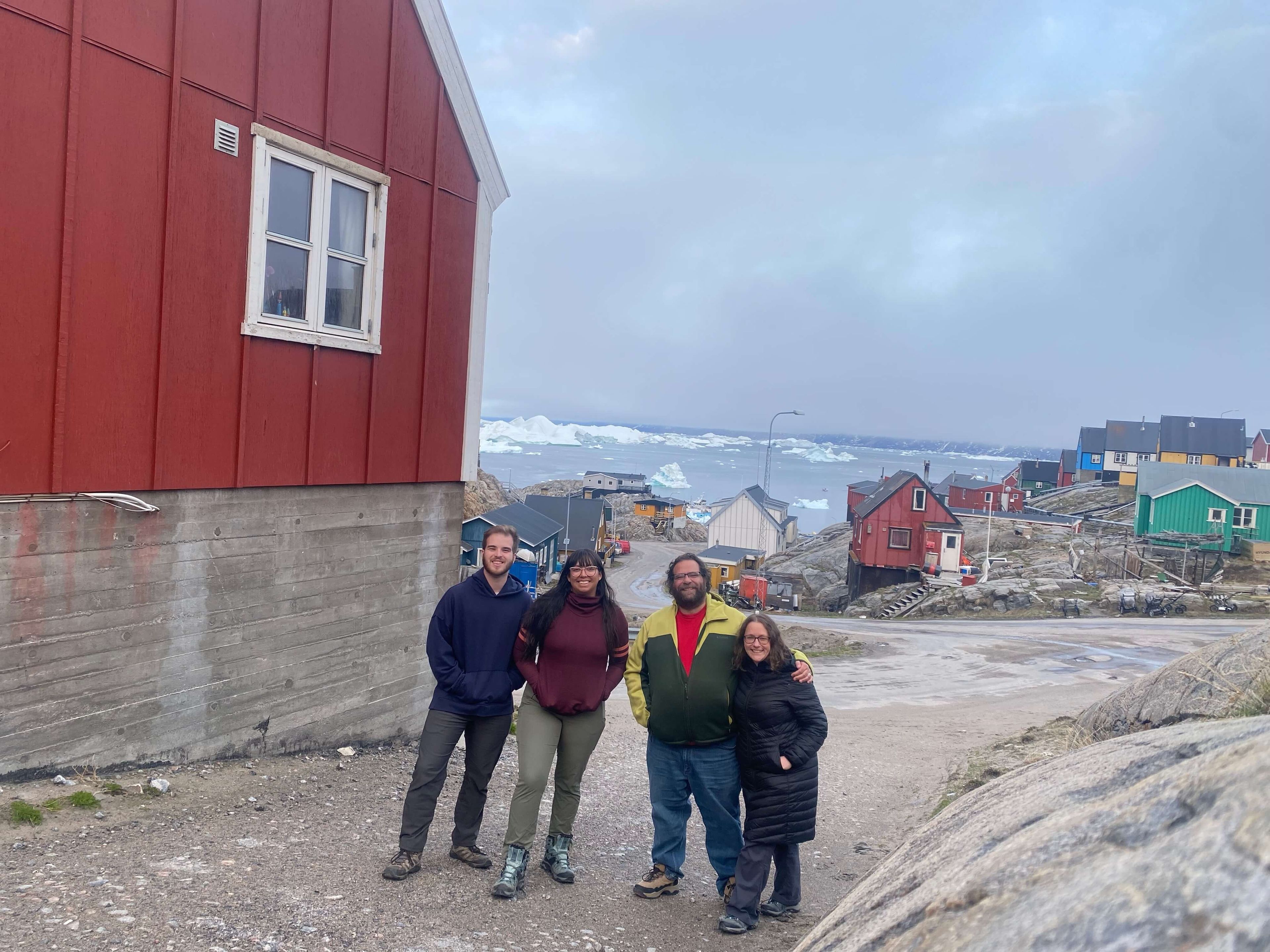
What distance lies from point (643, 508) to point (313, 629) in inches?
2842

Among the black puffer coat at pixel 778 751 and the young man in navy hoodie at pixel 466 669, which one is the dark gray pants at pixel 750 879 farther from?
the young man in navy hoodie at pixel 466 669

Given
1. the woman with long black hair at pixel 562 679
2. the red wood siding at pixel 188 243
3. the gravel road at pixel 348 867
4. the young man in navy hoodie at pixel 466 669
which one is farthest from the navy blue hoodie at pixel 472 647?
→ the red wood siding at pixel 188 243

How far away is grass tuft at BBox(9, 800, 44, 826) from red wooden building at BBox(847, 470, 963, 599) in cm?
3904

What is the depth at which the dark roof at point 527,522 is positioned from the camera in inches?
1485

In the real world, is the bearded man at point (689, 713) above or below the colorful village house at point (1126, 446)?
below

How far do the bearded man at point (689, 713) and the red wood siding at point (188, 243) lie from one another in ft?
11.6

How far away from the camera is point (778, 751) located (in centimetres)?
471

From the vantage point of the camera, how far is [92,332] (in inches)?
226

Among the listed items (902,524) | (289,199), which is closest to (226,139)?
(289,199)

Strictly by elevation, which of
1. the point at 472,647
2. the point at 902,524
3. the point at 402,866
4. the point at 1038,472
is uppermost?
the point at 1038,472

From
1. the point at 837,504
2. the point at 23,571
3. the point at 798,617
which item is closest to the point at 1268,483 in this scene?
the point at 798,617

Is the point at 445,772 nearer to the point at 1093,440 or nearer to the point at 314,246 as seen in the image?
the point at 314,246

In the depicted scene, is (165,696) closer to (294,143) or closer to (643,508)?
(294,143)

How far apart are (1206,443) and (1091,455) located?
1074cm
